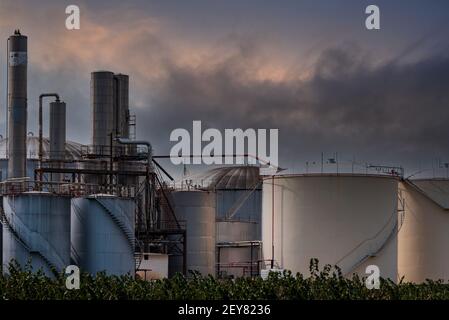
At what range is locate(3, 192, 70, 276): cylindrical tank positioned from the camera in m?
55.1

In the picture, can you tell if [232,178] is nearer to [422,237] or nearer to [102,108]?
[102,108]

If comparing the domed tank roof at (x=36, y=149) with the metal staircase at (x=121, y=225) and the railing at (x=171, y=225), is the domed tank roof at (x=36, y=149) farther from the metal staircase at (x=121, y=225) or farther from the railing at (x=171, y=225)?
the metal staircase at (x=121, y=225)

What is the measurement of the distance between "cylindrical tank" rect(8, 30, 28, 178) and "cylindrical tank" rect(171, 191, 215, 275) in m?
11.6

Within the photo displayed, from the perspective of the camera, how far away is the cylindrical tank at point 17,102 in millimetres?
61594

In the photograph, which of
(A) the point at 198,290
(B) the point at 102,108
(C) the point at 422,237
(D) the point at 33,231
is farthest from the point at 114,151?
(A) the point at 198,290

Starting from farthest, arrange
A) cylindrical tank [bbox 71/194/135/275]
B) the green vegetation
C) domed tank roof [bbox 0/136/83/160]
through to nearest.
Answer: domed tank roof [bbox 0/136/83/160] → cylindrical tank [bbox 71/194/135/275] → the green vegetation

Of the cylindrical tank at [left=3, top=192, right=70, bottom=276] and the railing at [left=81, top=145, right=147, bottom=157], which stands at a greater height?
the railing at [left=81, top=145, right=147, bottom=157]

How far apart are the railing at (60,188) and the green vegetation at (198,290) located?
10190mm

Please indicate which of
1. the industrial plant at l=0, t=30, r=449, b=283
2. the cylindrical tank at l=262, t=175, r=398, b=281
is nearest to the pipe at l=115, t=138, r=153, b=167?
the industrial plant at l=0, t=30, r=449, b=283

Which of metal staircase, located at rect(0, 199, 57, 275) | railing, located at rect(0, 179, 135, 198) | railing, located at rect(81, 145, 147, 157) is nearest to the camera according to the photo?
metal staircase, located at rect(0, 199, 57, 275)

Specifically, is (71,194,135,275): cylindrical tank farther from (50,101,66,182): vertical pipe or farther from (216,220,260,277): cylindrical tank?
(216,220,260,277): cylindrical tank

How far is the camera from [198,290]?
44188 millimetres

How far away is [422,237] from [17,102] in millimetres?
21947
